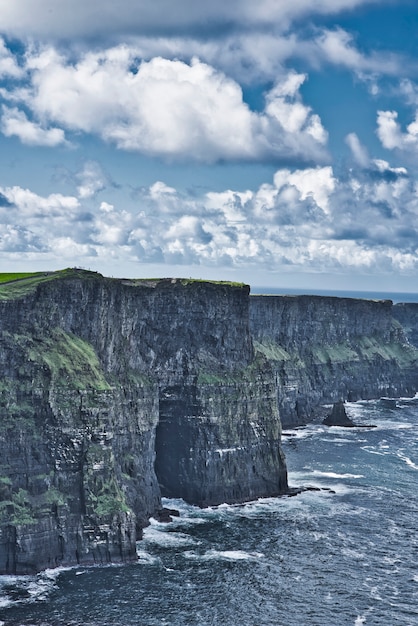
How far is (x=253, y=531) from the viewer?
340 ft

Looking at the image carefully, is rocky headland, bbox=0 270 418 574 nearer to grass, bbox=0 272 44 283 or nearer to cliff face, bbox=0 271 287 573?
cliff face, bbox=0 271 287 573

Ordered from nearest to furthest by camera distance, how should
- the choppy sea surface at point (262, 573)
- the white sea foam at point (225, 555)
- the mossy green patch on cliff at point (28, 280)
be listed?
the choppy sea surface at point (262, 573), the white sea foam at point (225, 555), the mossy green patch on cliff at point (28, 280)

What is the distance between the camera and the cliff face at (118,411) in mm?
89750

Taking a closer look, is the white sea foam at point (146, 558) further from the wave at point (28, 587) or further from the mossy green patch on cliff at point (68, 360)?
the mossy green patch on cliff at point (68, 360)

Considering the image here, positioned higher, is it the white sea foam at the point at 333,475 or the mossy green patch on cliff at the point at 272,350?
the mossy green patch on cliff at the point at 272,350

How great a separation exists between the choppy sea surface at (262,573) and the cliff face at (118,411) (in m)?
4.17

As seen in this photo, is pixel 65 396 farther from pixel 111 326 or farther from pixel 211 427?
pixel 211 427

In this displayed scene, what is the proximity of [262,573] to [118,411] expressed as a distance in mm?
26862

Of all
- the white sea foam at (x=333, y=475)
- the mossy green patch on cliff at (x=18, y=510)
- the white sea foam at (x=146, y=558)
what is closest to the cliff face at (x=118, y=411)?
the mossy green patch on cliff at (x=18, y=510)

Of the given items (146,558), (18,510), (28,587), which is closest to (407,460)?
(146,558)

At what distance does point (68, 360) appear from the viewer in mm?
96125

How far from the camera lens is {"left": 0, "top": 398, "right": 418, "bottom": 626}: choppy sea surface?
7950cm

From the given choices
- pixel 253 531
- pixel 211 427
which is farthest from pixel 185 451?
pixel 253 531

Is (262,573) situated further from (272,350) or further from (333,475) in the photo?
(272,350)
